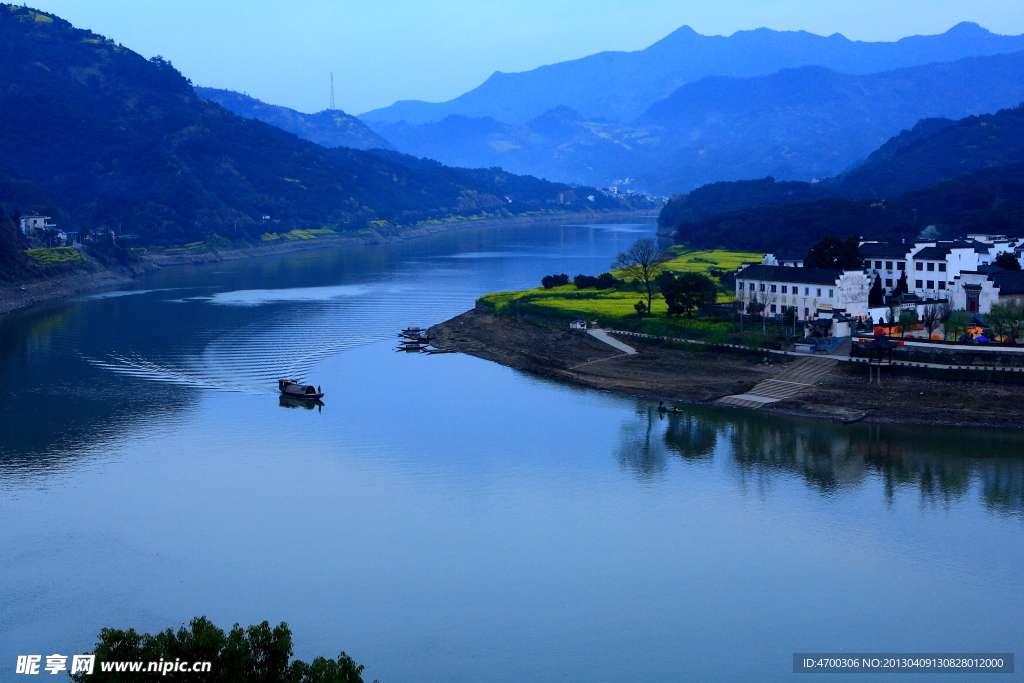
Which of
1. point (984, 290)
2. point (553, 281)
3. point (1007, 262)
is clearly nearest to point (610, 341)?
point (984, 290)

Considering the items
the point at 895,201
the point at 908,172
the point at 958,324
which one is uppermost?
the point at 908,172

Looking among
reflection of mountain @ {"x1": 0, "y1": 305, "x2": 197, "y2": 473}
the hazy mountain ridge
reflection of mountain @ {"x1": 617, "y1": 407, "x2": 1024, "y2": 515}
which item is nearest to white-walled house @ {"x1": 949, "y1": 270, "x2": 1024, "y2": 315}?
reflection of mountain @ {"x1": 617, "y1": 407, "x2": 1024, "y2": 515}

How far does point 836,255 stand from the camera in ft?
130

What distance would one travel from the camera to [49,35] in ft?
437

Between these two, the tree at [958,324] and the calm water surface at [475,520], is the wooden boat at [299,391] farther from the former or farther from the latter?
the tree at [958,324]

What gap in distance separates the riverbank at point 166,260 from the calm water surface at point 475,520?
23.5m

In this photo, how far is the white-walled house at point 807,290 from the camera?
35.2 m

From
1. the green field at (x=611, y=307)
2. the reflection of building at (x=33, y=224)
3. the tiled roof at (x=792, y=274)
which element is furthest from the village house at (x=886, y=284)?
the reflection of building at (x=33, y=224)

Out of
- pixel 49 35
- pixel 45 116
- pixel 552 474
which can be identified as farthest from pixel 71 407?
pixel 49 35

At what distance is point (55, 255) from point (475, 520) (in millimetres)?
56901

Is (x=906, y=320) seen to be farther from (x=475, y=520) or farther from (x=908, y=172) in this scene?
(x=908, y=172)

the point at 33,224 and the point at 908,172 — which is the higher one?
the point at 908,172

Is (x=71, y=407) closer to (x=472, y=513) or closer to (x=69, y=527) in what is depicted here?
(x=69, y=527)

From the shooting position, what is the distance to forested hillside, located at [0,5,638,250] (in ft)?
332
